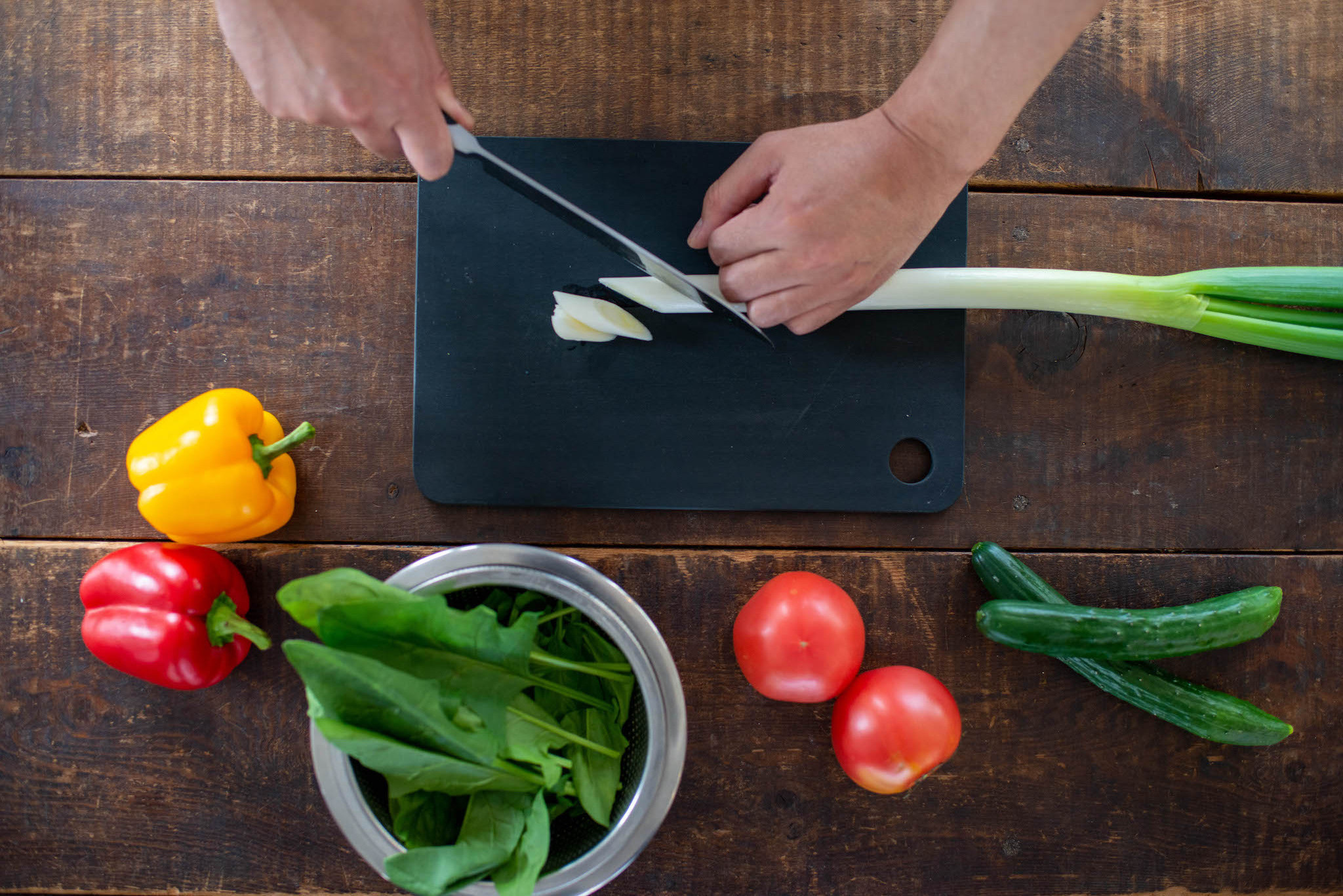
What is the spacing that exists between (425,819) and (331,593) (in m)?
0.25

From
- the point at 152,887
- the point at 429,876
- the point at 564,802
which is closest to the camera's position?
the point at 429,876

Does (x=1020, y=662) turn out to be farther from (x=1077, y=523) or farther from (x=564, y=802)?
(x=564, y=802)

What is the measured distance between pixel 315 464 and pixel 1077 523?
0.93 meters

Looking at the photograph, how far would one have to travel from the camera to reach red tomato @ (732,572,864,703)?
865mm

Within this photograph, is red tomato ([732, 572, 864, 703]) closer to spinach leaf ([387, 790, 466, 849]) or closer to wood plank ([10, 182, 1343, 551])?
wood plank ([10, 182, 1343, 551])

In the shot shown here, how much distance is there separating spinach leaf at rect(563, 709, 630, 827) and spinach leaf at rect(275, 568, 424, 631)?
25 cm

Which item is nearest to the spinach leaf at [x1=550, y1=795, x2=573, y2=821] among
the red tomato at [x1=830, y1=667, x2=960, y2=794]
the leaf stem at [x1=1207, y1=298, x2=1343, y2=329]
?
the red tomato at [x1=830, y1=667, x2=960, y2=794]

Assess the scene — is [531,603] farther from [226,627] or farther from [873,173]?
[873,173]

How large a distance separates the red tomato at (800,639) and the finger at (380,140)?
0.60 metres

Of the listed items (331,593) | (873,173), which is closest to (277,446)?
(331,593)

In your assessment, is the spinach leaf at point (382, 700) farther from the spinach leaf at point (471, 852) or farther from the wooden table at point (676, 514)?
the wooden table at point (676, 514)

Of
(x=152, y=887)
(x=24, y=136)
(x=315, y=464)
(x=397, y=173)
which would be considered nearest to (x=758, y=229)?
(x=397, y=173)

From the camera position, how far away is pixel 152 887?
96cm

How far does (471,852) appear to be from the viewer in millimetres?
660
